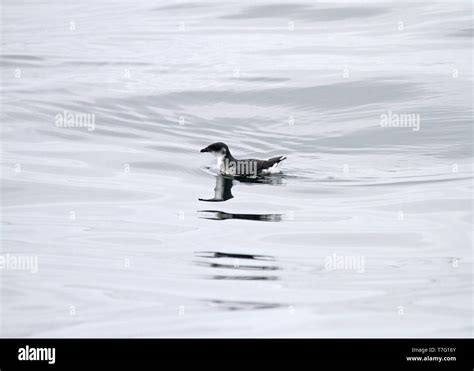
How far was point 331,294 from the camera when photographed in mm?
10352

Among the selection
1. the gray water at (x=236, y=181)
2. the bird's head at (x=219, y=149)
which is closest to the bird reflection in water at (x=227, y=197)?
the gray water at (x=236, y=181)

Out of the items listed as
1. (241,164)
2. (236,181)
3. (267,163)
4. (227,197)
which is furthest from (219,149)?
(227,197)

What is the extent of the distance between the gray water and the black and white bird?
29cm

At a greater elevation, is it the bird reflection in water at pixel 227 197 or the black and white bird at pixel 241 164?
the black and white bird at pixel 241 164

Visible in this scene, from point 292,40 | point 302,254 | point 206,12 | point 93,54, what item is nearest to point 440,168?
Result: point 302,254

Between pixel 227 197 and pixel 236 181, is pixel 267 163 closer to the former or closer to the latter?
pixel 236 181

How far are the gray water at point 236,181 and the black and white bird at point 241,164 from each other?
292mm

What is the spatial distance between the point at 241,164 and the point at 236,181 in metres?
0.41

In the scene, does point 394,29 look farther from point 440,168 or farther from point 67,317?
point 67,317

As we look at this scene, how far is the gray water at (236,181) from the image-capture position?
32.9ft

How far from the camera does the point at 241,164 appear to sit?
16.3m

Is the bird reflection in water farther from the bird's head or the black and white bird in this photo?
the bird's head

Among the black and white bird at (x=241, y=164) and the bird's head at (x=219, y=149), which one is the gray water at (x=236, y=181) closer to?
the black and white bird at (x=241, y=164)

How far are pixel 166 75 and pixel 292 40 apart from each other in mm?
4245
